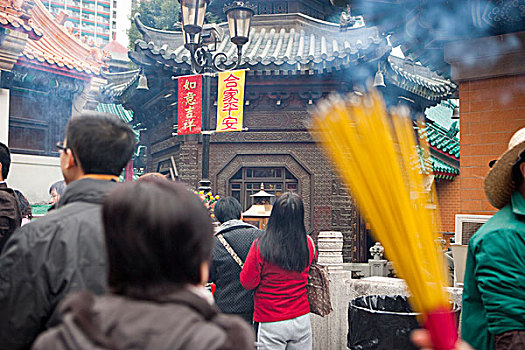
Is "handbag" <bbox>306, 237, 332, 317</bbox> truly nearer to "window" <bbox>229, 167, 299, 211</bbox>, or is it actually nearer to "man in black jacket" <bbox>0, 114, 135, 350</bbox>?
"man in black jacket" <bbox>0, 114, 135, 350</bbox>

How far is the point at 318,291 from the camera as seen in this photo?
427 cm

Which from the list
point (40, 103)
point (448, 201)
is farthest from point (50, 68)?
point (448, 201)

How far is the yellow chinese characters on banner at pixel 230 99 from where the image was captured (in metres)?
7.97

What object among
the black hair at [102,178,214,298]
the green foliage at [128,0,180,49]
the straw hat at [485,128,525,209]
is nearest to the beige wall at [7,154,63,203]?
the straw hat at [485,128,525,209]

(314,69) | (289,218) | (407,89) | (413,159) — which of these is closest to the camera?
(413,159)

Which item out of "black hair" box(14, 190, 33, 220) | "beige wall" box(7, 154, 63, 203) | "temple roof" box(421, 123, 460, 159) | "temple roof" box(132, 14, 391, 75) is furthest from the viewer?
"temple roof" box(421, 123, 460, 159)

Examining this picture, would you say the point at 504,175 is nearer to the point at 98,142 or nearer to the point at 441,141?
the point at 98,142

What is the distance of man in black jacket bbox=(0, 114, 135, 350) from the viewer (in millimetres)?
A: 1753

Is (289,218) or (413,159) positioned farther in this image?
(289,218)

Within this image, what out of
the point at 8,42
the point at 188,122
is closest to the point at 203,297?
the point at 188,122

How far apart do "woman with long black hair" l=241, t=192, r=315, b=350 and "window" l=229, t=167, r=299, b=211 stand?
24.0ft

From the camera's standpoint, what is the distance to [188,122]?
7859mm

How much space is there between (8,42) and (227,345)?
27.0ft

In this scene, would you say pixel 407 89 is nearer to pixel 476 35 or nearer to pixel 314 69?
pixel 314 69
